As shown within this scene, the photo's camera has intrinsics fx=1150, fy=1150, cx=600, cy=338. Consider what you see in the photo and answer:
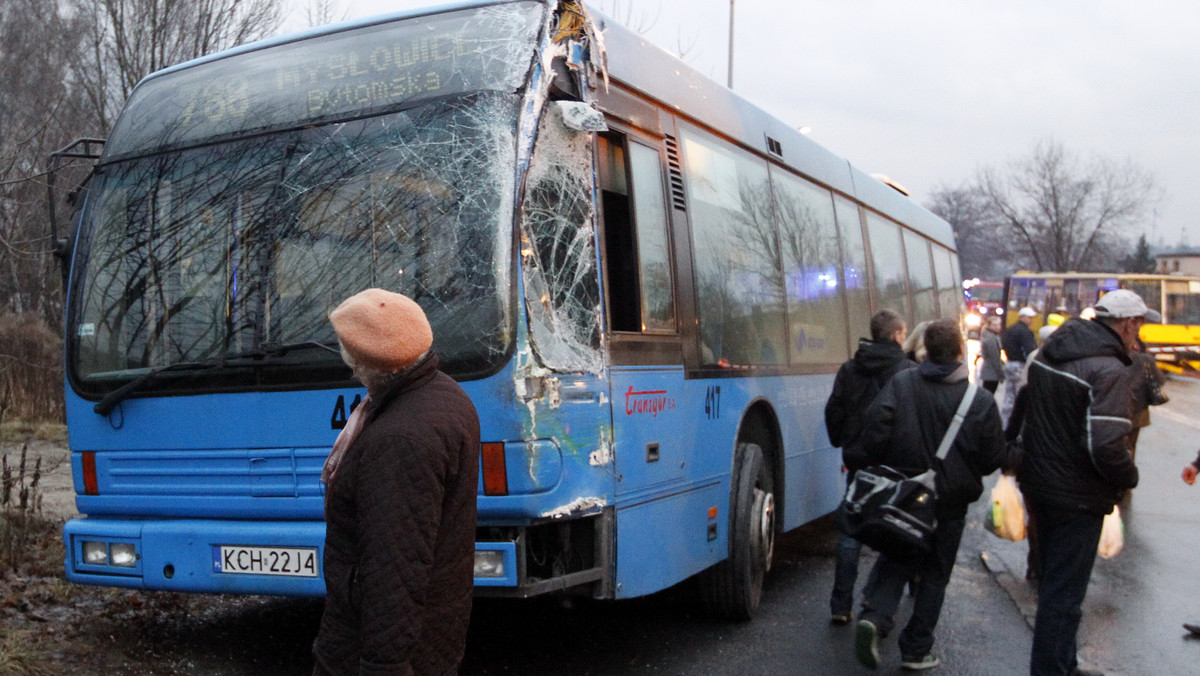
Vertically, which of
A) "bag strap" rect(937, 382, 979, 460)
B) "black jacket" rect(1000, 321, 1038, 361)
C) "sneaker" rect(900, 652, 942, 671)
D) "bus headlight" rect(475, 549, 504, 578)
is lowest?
"sneaker" rect(900, 652, 942, 671)

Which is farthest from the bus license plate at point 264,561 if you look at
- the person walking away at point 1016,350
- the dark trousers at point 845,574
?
the person walking away at point 1016,350

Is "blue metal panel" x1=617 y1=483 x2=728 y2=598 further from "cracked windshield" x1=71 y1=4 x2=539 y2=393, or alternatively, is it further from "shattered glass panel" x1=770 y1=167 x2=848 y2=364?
"shattered glass panel" x1=770 y1=167 x2=848 y2=364

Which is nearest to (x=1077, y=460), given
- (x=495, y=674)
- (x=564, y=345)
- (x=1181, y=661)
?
(x=1181, y=661)

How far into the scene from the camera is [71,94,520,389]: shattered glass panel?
468 centimetres

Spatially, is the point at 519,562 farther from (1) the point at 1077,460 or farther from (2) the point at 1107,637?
(2) the point at 1107,637

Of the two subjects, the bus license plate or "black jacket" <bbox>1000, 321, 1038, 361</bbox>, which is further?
"black jacket" <bbox>1000, 321, 1038, 361</bbox>

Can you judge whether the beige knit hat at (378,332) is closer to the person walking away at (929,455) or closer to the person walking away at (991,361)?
the person walking away at (929,455)

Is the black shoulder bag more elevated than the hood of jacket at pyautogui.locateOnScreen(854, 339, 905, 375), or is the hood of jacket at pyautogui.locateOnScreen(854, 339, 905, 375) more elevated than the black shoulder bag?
the hood of jacket at pyautogui.locateOnScreen(854, 339, 905, 375)

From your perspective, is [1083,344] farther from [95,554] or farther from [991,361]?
[991,361]

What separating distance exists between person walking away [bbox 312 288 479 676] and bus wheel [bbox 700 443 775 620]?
372 centimetres

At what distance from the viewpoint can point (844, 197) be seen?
31.5 ft

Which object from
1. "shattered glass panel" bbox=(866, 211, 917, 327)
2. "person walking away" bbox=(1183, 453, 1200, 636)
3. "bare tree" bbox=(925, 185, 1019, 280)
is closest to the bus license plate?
"person walking away" bbox=(1183, 453, 1200, 636)

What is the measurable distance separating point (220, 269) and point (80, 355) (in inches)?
35.9

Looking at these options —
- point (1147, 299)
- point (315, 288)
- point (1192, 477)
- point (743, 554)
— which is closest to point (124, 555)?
point (315, 288)
